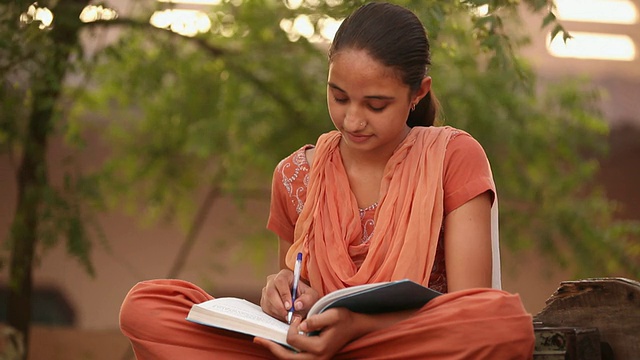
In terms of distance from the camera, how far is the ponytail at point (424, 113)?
2939 mm

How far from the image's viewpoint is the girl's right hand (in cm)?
246

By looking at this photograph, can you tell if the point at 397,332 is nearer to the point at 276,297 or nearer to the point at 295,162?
the point at 276,297

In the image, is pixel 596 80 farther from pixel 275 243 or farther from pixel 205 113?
pixel 205 113

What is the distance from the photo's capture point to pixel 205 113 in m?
6.28

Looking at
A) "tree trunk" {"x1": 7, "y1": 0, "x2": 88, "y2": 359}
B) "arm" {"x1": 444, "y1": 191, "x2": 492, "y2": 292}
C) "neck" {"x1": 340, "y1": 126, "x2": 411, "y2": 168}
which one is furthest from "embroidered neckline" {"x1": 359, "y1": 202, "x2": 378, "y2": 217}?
"tree trunk" {"x1": 7, "y1": 0, "x2": 88, "y2": 359}

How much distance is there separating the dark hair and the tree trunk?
2.66 metres

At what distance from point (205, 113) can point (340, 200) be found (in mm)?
3654

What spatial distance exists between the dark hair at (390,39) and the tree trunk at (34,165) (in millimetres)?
2658

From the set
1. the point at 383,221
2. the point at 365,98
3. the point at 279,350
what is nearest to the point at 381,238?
the point at 383,221

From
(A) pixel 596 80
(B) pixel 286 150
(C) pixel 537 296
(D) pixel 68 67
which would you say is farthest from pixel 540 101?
Result: (D) pixel 68 67

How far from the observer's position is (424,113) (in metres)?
2.95

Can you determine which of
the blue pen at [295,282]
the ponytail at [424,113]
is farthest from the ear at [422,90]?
the blue pen at [295,282]

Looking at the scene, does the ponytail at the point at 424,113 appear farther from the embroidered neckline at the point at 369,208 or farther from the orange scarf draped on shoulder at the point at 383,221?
the embroidered neckline at the point at 369,208

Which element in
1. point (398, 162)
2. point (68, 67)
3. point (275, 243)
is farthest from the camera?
point (275, 243)
